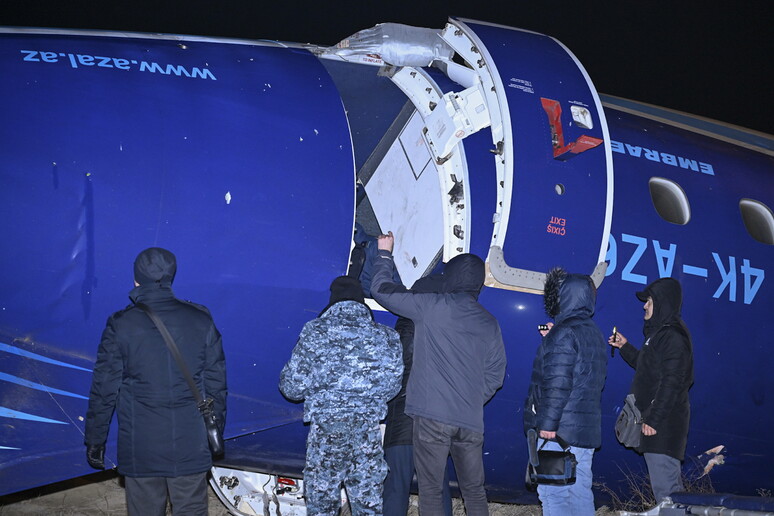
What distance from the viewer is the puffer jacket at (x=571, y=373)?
18.6 ft

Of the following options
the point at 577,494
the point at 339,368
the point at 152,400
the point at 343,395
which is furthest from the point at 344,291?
the point at 577,494

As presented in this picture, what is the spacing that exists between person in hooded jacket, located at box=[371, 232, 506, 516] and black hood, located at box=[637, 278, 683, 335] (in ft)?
4.32

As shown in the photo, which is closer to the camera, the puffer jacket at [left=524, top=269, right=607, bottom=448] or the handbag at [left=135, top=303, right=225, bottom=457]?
the handbag at [left=135, top=303, right=225, bottom=457]

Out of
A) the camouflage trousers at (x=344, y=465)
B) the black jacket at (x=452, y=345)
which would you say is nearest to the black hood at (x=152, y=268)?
the camouflage trousers at (x=344, y=465)

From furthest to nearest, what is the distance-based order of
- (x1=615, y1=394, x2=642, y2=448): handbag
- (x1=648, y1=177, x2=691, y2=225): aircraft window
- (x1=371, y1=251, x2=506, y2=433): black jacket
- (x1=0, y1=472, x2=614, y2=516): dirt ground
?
(x1=0, y1=472, x2=614, y2=516): dirt ground → (x1=648, y1=177, x2=691, y2=225): aircraft window → (x1=615, y1=394, x2=642, y2=448): handbag → (x1=371, y1=251, x2=506, y2=433): black jacket

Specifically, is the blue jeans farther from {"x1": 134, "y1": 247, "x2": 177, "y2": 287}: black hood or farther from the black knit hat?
{"x1": 134, "y1": 247, "x2": 177, "y2": 287}: black hood

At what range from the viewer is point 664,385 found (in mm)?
6035

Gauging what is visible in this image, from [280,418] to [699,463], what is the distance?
12.3 feet

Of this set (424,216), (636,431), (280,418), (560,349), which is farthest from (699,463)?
(280,418)

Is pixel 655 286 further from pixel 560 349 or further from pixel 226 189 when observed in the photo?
pixel 226 189

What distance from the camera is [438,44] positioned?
22.8ft

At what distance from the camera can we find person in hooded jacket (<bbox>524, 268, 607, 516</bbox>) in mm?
5688

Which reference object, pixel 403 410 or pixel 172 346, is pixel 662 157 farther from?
pixel 172 346

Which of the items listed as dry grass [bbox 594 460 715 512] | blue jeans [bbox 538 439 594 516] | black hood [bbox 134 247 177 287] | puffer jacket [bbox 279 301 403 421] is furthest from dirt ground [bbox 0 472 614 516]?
black hood [bbox 134 247 177 287]
